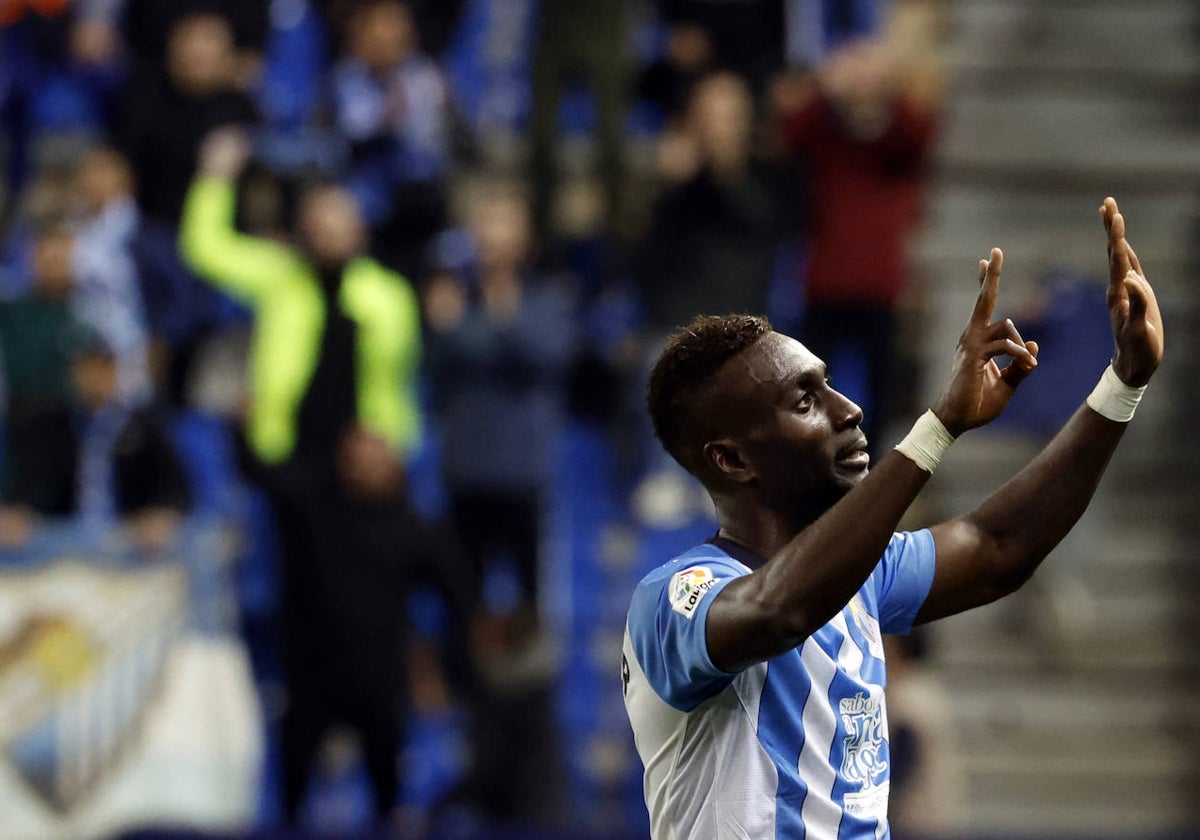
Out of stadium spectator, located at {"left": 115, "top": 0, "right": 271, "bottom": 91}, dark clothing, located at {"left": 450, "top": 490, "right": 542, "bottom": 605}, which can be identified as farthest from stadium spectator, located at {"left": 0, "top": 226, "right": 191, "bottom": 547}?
stadium spectator, located at {"left": 115, "top": 0, "right": 271, "bottom": 91}

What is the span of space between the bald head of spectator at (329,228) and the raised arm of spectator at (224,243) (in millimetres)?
233

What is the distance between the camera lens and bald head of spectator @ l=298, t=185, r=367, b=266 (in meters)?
8.70

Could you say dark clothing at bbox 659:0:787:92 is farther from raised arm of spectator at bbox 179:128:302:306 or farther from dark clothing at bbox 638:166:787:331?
raised arm of spectator at bbox 179:128:302:306

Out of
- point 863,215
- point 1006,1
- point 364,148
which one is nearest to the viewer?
point 863,215

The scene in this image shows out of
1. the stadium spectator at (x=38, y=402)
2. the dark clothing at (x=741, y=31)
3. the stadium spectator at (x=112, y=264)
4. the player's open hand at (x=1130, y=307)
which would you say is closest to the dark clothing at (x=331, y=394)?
the stadium spectator at (x=112, y=264)

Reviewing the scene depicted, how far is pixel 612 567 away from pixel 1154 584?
300 centimetres

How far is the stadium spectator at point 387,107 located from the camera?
31.3 feet

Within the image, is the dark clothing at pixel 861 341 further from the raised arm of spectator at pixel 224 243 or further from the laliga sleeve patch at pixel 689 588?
the laliga sleeve patch at pixel 689 588

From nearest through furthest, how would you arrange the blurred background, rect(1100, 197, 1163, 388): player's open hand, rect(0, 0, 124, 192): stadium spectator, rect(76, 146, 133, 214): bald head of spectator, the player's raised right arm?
1. the player's raised right arm
2. rect(1100, 197, 1163, 388): player's open hand
3. the blurred background
4. rect(76, 146, 133, 214): bald head of spectator
5. rect(0, 0, 124, 192): stadium spectator

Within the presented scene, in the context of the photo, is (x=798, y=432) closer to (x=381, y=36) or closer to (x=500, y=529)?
(x=500, y=529)

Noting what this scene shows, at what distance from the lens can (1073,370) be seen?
8953mm

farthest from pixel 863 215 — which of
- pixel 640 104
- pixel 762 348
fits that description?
pixel 762 348

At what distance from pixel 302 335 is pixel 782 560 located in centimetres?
590

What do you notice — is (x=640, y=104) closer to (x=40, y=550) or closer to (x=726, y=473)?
(x=40, y=550)
